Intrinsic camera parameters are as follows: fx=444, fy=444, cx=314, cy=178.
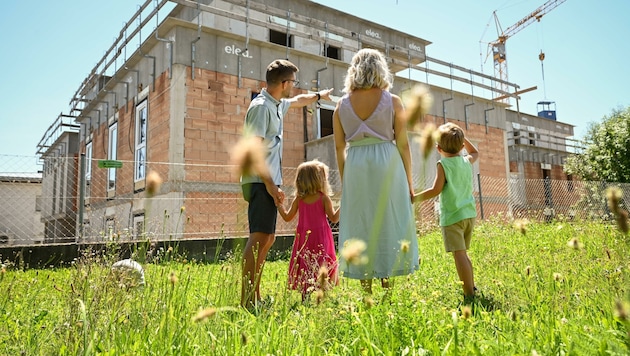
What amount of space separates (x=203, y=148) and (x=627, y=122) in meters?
19.0

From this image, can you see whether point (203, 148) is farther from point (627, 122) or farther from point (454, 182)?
point (627, 122)

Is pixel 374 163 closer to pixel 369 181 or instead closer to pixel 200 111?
pixel 369 181

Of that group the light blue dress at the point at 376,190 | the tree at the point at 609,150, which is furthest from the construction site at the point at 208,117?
the light blue dress at the point at 376,190

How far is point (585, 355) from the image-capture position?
130 centimetres

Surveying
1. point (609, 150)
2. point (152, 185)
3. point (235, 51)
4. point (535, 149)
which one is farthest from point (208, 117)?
point (535, 149)

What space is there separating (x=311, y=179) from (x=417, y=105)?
2.45 m

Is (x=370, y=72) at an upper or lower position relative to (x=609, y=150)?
lower

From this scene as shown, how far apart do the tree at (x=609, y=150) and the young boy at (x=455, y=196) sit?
64.9ft

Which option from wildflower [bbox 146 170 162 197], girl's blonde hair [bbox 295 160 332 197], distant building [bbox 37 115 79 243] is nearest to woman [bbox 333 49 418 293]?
girl's blonde hair [bbox 295 160 332 197]

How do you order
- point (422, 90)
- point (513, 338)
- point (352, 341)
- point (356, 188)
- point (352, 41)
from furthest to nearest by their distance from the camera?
point (352, 41), point (356, 188), point (352, 341), point (513, 338), point (422, 90)

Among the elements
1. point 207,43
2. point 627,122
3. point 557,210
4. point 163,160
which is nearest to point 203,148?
point 163,160

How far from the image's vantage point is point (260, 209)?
2984 millimetres

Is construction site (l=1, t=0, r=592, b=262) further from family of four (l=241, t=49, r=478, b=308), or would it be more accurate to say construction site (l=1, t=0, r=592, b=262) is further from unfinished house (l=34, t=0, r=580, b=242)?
family of four (l=241, t=49, r=478, b=308)

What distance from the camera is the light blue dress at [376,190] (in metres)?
2.68
